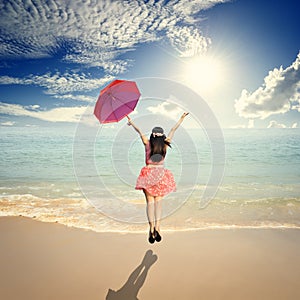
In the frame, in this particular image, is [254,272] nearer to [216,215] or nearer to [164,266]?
[164,266]

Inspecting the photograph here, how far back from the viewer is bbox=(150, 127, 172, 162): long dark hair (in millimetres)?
5582

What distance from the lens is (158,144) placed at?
5.58 meters

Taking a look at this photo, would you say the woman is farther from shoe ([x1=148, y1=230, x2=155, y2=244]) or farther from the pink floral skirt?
shoe ([x1=148, y1=230, x2=155, y2=244])

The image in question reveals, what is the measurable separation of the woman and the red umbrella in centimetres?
33

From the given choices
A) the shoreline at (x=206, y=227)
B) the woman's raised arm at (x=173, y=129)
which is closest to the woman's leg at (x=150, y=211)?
the woman's raised arm at (x=173, y=129)

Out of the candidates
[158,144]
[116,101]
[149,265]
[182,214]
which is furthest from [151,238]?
[182,214]

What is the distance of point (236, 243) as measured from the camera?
6254 mm

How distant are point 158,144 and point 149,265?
2.31 meters

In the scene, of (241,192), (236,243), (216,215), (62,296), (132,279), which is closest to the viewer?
(62,296)

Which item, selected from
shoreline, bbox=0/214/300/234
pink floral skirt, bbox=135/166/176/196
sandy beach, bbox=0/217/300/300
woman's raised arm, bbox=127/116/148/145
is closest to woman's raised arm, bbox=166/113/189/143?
woman's raised arm, bbox=127/116/148/145

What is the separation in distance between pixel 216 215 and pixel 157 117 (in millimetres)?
3856

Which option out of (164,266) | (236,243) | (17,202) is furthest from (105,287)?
(17,202)

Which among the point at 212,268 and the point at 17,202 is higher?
the point at 17,202

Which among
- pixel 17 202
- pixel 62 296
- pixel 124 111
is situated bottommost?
pixel 62 296
